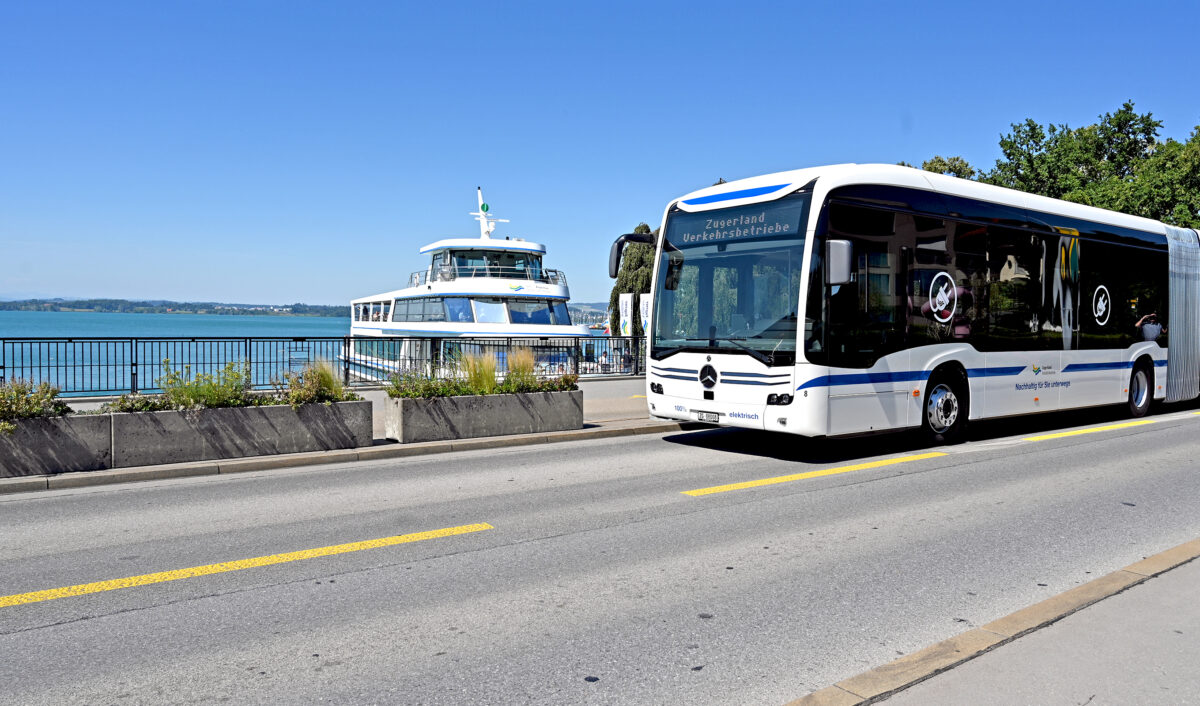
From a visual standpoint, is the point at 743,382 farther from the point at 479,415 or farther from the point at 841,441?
the point at 479,415

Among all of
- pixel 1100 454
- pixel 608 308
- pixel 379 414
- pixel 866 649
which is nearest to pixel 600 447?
pixel 379 414

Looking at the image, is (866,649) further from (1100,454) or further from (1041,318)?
(1041,318)

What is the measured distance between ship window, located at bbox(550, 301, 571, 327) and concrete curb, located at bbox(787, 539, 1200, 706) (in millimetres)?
27697

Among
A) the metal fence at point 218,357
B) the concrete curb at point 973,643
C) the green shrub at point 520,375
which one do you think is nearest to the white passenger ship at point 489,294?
the metal fence at point 218,357

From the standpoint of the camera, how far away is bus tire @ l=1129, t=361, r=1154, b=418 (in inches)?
598

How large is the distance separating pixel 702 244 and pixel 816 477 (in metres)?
3.23

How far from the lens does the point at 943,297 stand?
1106 centimetres

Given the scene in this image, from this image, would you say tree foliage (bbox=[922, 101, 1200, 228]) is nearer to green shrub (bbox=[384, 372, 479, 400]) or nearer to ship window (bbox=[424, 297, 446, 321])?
ship window (bbox=[424, 297, 446, 321])

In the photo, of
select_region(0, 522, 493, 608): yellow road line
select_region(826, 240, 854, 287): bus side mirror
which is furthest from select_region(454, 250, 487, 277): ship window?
select_region(0, 522, 493, 608): yellow road line

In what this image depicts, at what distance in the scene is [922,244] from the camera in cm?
1079

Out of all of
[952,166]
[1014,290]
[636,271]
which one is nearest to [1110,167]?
[952,166]

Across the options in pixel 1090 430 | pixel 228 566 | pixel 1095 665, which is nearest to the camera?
pixel 1095 665

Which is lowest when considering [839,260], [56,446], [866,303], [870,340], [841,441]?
[841,441]

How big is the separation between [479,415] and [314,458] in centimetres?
243
